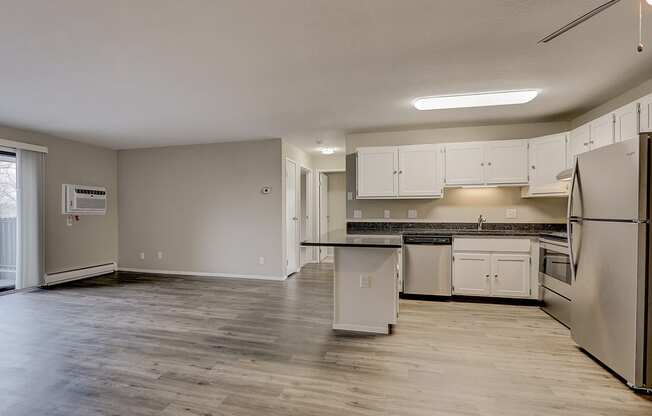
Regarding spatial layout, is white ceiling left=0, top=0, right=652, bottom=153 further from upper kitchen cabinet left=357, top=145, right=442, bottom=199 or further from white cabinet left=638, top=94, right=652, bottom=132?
upper kitchen cabinet left=357, top=145, right=442, bottom=199

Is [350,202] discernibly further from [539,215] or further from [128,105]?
[128,105]

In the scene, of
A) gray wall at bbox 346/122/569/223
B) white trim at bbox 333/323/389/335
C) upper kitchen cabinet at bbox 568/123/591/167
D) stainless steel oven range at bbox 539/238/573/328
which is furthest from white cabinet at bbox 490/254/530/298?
white trim at bbox 333/323/389/335

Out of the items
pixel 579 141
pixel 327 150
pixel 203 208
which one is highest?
pixel 327 150

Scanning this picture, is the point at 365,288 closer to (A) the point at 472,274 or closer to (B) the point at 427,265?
(B) the point at 427,265

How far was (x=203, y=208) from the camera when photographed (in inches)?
228

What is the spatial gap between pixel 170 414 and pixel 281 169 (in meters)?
4.00

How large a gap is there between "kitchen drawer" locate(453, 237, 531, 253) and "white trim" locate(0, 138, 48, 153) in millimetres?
6403

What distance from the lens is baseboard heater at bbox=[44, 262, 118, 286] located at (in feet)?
16.6

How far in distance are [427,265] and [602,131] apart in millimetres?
2396

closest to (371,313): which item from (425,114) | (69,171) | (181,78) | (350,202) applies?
(350,202)

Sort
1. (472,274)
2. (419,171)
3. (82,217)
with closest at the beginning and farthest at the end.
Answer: (472,274) < (419,171) < (82,217)

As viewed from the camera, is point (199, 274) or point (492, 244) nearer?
point (492, 244)

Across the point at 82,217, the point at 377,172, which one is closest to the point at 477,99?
the point at 377,172

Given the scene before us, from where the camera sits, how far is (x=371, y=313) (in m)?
3.10
